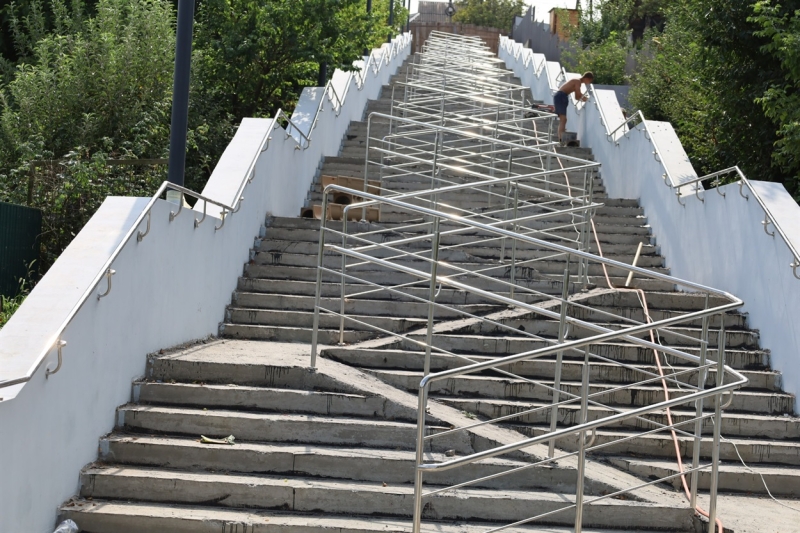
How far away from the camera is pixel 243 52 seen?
45.8 ft

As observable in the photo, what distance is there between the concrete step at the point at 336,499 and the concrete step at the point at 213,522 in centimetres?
9

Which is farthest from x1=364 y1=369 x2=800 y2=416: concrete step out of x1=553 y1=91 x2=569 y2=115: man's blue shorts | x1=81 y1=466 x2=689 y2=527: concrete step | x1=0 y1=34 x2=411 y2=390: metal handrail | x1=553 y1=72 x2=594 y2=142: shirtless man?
x1=553 y1=91 x2=569 y2=115: man's blue shorts

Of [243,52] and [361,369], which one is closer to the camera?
[361,369]

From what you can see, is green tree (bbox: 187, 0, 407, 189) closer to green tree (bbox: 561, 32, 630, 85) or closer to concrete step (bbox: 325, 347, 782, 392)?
concrete step (bbox: 325, 347, 782, 392)

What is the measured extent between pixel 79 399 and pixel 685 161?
7470 mm

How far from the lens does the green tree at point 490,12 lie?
47.5 metres

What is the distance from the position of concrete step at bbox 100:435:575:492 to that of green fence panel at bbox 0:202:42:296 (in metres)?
3.41

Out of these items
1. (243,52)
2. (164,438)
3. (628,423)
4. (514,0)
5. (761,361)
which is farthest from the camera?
(514,0)

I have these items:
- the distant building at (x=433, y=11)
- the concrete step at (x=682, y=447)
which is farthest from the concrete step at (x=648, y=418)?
the distant building at (x=433, y=11)

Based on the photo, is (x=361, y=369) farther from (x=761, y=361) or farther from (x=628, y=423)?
(x=761, y=361)

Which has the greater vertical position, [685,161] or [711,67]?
[711,67]

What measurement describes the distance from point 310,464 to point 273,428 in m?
0.43

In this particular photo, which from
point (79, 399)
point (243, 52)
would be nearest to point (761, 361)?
point (79, 399)

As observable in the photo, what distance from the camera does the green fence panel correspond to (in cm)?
934
